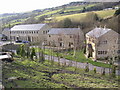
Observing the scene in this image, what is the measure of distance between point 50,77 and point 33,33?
54.0 feet

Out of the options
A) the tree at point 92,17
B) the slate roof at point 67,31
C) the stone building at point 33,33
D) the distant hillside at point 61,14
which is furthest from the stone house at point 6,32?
the tree at point 92,17

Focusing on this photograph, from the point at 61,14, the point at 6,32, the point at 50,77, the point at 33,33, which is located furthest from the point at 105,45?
the point at 61,14

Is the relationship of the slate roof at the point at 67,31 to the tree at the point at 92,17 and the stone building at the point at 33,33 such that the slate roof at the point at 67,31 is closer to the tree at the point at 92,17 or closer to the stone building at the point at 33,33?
the stone building at the point at 33,33

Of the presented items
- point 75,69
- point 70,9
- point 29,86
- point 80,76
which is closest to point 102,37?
point 75,69

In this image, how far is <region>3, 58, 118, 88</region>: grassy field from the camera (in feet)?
26.3

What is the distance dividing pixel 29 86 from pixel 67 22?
20301mm

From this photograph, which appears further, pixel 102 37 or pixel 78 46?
pixel 78 46

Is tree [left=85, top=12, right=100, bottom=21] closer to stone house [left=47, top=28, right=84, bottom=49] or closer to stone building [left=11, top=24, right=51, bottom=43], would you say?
stone house [left=47, top=28, right=84, bottom=49]

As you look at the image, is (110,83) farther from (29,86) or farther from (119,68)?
(29,86)

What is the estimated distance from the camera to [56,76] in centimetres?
941

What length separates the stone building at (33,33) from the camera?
24.2m

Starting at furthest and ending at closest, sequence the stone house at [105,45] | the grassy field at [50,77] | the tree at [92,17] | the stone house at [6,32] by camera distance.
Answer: the stone house at [6,32]
the tree at [92,17]
the stone house at [105,45]
the grassy field at [50,77]

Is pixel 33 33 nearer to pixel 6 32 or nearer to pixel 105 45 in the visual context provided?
pixel 6 32

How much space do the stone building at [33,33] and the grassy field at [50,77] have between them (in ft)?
41.8
